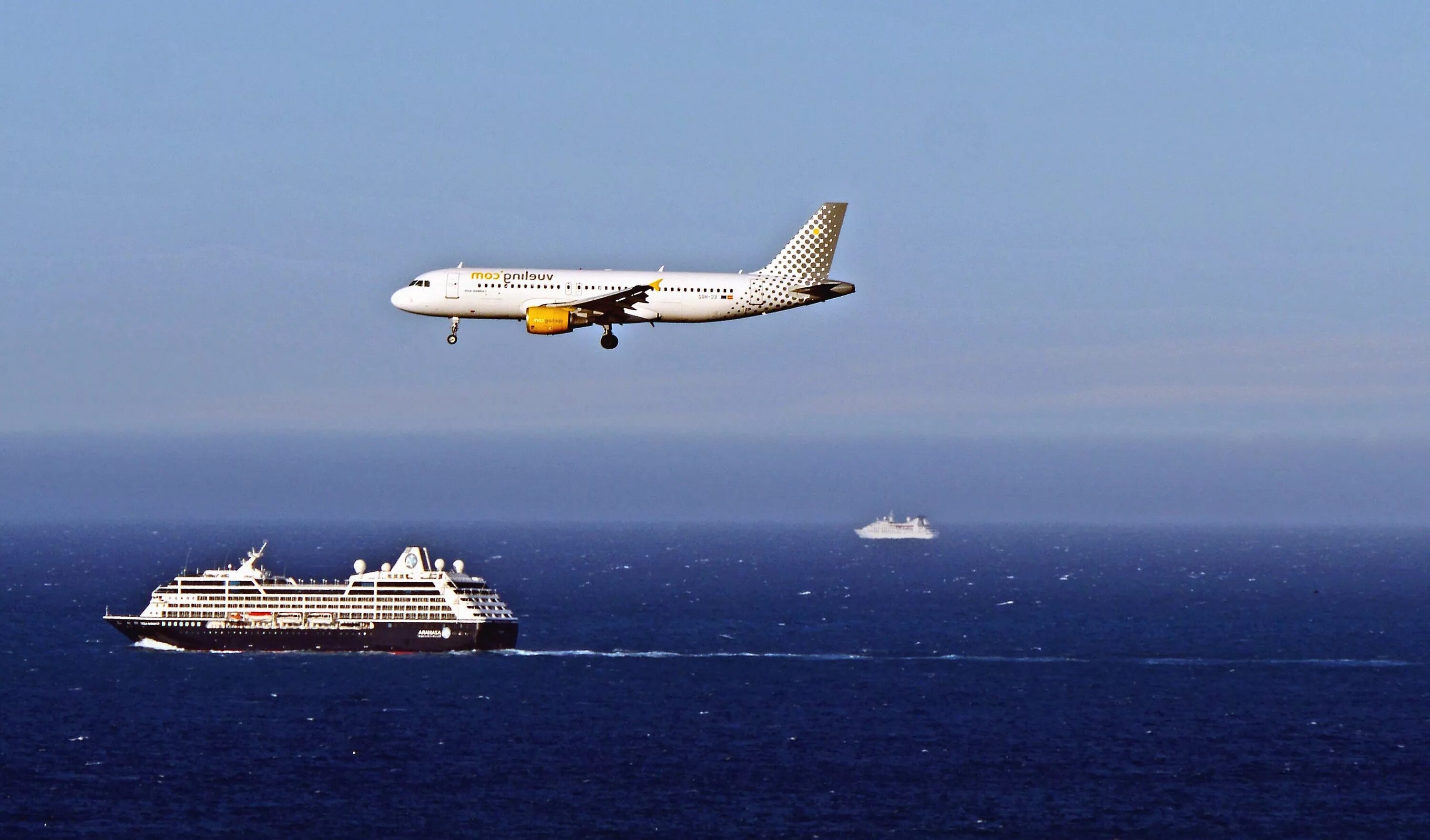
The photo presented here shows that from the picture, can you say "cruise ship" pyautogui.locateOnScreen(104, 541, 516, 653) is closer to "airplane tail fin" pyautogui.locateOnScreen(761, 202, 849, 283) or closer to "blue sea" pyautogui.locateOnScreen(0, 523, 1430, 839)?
"blue sea" pyautogui.locateOnScreen(0, 523, 1430, 839)

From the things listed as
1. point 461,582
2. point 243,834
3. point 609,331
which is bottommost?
point 243,834

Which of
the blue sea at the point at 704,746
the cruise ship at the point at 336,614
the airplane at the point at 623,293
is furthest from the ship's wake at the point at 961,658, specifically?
the airplane at the point at 623,293

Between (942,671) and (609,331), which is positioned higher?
(609,331)

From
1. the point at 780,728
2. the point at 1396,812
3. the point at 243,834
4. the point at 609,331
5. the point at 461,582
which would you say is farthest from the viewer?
the point at 461,582

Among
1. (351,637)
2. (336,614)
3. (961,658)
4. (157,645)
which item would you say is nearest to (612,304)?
(351,637)

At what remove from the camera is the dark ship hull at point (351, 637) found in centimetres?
17325

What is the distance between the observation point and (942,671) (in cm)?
17625

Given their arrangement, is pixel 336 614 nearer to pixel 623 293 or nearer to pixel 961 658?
→ pixel 961 658

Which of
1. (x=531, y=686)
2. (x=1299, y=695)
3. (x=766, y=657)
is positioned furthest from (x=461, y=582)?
(x=1299, y=695)

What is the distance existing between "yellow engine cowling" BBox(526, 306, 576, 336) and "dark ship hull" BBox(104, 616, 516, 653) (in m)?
90.3

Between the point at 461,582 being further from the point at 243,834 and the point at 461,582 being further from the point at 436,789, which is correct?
the point at 243,834

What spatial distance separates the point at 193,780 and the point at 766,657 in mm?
77473

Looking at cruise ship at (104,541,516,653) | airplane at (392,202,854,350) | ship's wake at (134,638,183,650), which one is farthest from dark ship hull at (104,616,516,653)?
airplane at (392,202,854,350)

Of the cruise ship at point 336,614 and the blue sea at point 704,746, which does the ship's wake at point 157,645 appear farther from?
the blue sea at point 704,746
